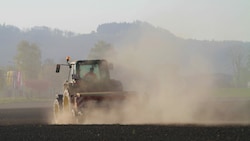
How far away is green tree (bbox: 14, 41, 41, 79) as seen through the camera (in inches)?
5131

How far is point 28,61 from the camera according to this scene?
131000mm

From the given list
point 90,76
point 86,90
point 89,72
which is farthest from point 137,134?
point 89,72

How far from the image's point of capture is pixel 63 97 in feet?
78.1

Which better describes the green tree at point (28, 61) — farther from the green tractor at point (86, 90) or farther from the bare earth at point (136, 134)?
the bare earth at point (136, 134)

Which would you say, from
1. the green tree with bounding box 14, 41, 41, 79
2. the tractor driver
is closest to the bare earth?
the tractor driver

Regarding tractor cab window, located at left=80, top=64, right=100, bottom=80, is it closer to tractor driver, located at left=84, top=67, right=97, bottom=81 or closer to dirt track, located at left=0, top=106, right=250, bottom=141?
tractor driver, located at left=84, top=67, right=97, bottom=81

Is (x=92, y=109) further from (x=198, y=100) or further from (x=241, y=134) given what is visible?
(x=241, y=134)

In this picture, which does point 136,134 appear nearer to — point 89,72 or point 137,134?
point 137,134

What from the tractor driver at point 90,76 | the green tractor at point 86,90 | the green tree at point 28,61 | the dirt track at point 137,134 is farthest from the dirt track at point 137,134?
the green tree at point 28,61

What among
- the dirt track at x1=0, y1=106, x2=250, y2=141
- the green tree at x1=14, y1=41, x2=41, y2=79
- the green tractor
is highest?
the green tree at x1=14, y1=41, x2=41, y2=79

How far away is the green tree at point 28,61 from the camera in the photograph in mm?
130325

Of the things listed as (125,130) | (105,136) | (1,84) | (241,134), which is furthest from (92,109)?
(1,84)

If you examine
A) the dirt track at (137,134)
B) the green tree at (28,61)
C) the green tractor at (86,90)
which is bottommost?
the dirt track at (137,134)

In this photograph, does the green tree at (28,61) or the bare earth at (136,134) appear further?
the green tree at (28,61)
